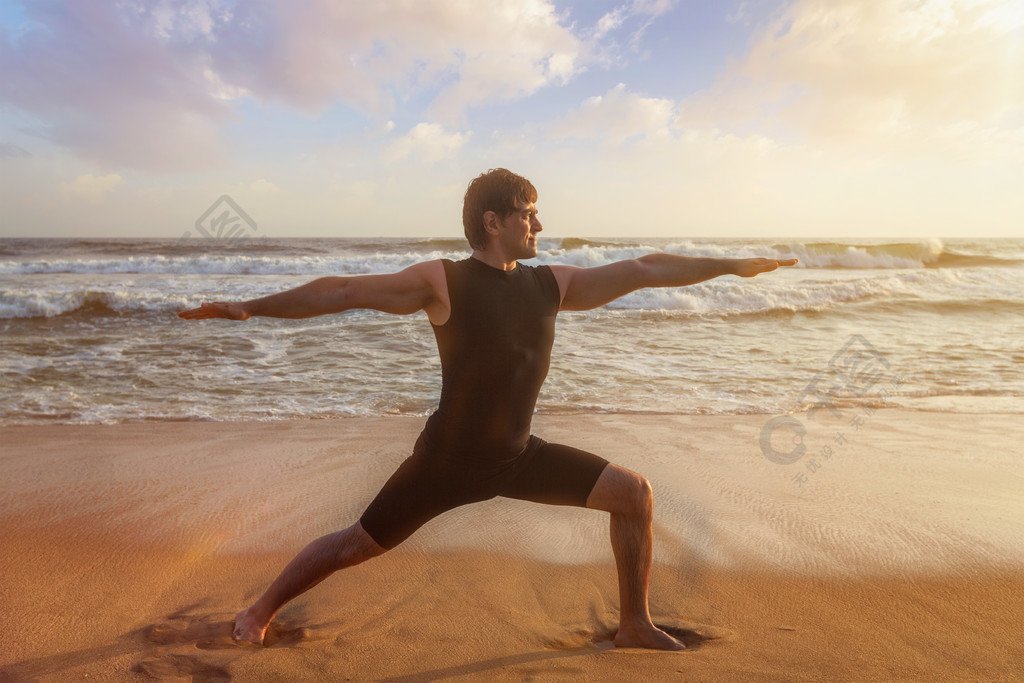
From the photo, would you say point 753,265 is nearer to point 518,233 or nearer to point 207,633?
point 518,233

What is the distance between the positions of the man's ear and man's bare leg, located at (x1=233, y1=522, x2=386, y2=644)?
1.20 metres

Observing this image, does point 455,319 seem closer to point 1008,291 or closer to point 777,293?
point 777,293

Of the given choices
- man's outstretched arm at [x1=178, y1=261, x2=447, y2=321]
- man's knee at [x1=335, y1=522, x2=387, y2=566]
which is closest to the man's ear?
man's outstretched arm at [x1=178, y1=261, x2=447, y2=321]

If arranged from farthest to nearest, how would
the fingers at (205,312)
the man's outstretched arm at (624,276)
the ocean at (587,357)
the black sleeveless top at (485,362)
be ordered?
the ocean at (587,357), the man's outstretched arm at (624,276), the black sleeveless top at (485,362), the fingers at (205,312)

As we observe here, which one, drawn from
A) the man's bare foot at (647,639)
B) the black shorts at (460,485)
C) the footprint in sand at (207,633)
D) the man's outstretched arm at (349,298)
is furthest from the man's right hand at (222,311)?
the man's bare foot at (647,639)

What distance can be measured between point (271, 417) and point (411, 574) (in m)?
3.43

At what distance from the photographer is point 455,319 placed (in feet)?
7.68

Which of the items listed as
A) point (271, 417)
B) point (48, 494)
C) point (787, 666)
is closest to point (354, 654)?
point (787, 666)

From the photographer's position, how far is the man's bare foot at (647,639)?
8.10 ft

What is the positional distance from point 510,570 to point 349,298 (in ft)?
5.44

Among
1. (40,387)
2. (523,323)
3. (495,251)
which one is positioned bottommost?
(40,387)

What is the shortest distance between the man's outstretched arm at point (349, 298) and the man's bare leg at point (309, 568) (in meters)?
0.86

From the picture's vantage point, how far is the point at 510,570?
3137 mm

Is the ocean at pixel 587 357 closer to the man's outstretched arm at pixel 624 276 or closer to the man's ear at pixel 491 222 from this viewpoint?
the man's outstretched arm at pixel 624 276
